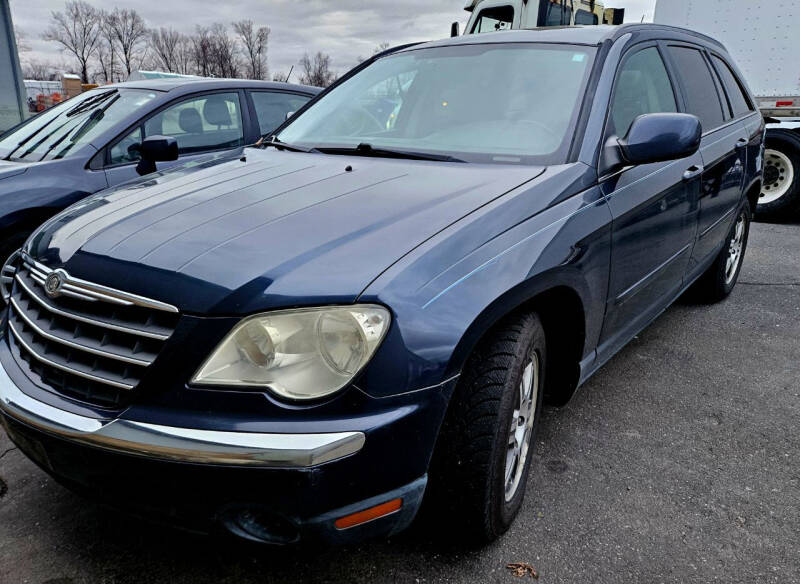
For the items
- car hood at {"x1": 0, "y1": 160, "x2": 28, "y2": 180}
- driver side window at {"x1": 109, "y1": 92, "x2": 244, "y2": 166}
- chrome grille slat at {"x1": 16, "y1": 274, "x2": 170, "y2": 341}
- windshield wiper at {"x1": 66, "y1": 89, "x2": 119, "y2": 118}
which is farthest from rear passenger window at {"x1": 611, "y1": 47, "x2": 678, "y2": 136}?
windshield wiper at {"x1": 66, "y1": 89, "x2": 119, "y2": 118}

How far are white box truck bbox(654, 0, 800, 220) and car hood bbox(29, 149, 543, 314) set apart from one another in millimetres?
6208

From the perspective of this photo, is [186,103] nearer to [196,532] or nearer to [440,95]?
[440,95]

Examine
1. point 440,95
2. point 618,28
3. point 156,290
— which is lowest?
point 156,290

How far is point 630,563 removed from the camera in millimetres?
1971

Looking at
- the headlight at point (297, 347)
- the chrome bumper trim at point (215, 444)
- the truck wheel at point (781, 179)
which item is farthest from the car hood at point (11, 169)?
the truck wheel at point (781, 179)

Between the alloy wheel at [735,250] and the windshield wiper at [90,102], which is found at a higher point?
the windshield wiper at [90,102]

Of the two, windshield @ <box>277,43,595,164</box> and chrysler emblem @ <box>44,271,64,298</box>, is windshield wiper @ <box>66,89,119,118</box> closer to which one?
windshield @ <box>277,43,595,164</box>

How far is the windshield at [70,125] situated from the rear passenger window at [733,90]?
12.3ft

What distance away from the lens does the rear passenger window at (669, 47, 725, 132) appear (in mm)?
3309

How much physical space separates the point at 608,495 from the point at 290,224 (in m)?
1.53

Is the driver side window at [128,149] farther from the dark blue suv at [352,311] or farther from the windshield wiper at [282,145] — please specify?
the dark blue suv at [352,311]

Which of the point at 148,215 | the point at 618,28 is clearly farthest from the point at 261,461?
the point at 618,28

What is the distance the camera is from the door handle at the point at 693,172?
299 cm

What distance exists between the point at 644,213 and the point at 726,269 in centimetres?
227
